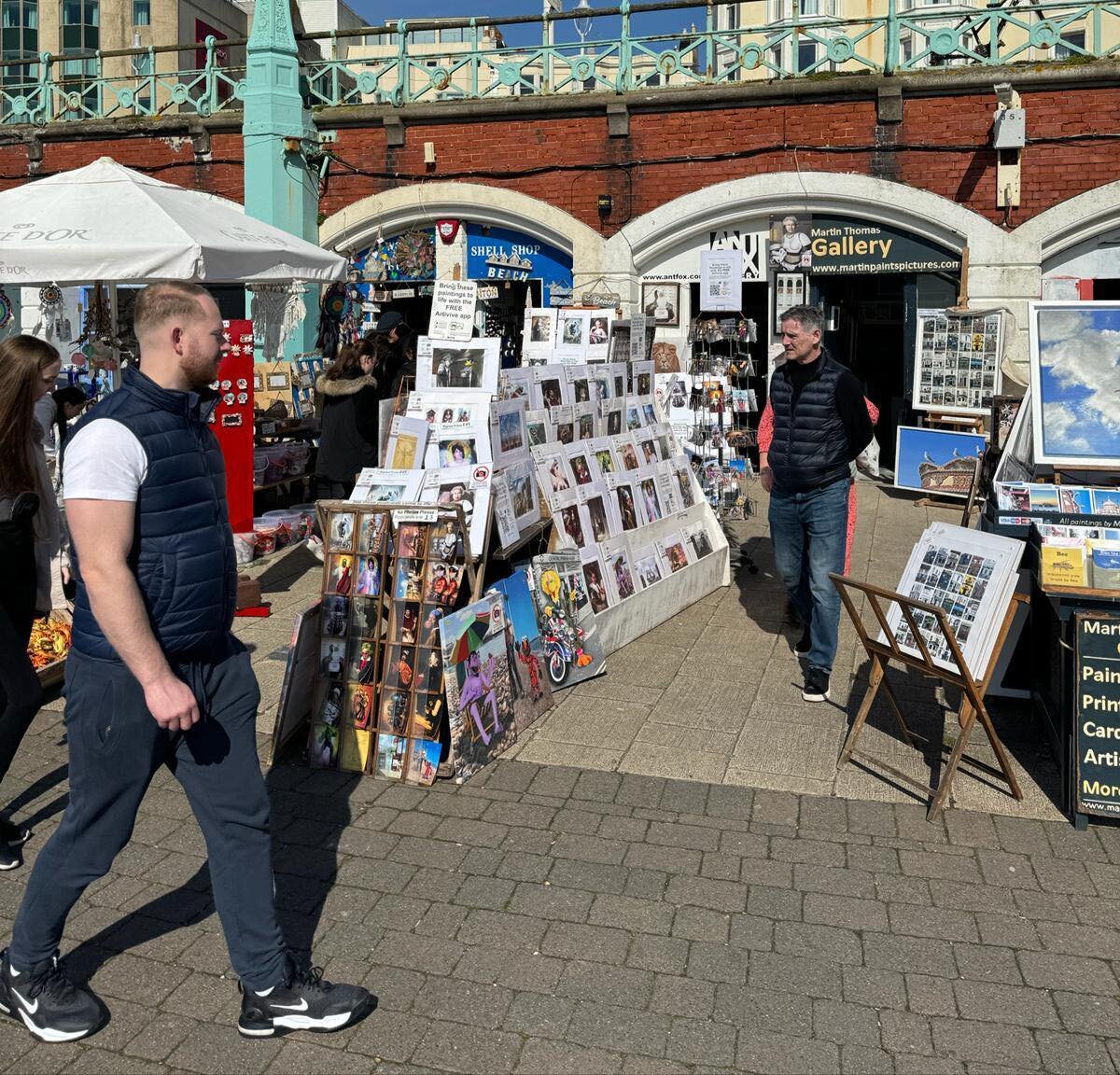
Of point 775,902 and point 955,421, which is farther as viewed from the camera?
point 955,421

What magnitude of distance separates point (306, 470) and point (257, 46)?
18.8 ft

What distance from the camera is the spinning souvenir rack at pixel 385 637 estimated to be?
506 cm

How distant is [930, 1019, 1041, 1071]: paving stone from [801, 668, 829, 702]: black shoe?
111 inches

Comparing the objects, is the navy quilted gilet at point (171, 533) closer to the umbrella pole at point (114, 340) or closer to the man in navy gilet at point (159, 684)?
the man in navy gilet at point (159, 684)

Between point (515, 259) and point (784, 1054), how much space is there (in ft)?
44.8

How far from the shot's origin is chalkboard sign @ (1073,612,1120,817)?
449 cm

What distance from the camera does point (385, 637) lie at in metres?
5.20

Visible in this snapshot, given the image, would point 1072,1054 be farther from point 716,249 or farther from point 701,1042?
point 716,249

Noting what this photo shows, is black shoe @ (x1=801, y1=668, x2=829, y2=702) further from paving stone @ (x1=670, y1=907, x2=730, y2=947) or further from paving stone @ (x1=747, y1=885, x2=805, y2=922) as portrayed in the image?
paving stone @ (x1=670, y1=907, x2=730, y2=947)

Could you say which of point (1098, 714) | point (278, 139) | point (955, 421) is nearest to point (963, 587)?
point (1098, 714)

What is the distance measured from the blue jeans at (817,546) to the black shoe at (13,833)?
12.6 feet

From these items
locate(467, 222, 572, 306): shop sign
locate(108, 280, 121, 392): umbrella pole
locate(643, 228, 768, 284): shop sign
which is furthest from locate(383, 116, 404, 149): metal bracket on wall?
locate(108, 280, 121, 392): umbrella pole

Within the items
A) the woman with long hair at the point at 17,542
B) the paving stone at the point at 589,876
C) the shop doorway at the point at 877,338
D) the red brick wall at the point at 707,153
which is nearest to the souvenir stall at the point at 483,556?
the paving stone at the point at 589,876

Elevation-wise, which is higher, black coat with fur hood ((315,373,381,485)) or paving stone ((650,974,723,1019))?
black coat with fur hood ((315,373,381,485))
